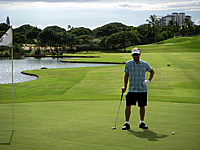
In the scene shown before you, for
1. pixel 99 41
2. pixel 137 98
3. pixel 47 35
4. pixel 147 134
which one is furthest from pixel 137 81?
pixel 99 41

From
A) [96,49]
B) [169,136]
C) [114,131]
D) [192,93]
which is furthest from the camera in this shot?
[96,49]

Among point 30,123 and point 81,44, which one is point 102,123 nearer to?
point 30,123

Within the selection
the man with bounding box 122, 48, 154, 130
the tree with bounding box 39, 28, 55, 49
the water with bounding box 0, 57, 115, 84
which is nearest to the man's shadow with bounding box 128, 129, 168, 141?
the man with bounding box 122, 48, 154, 130

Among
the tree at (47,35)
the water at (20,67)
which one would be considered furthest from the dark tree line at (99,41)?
the water at (20,67)

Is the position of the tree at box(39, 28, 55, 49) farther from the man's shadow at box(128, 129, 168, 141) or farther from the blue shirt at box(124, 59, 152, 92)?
the man's shadow at box(128, 129, 168, 141)

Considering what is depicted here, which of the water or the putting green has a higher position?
the putting green

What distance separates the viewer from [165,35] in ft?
475

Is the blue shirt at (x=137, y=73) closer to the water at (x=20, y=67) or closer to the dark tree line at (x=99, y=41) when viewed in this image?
the water at (x=20, y=67)

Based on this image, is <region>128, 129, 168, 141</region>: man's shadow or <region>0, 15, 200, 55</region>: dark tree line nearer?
<region>128, 129, 168, 141</region>: man's shadow

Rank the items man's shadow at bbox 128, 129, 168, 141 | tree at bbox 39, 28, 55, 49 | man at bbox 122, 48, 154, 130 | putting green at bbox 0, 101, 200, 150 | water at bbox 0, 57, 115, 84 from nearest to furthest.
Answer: putting green at bbox 0, 101, 200, 150
man's shadow at bbox 128, 129, 168, 141
man at bbox 122, 48, 154, 130
water at bbox 0, 57, 115, 84
tree at bbox 39, 28, 55, 49

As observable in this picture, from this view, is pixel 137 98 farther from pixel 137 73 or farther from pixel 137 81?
pixel 137 73

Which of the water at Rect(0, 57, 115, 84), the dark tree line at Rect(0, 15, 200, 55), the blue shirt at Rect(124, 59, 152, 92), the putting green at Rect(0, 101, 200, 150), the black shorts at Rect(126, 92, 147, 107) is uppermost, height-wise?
the dark tree line at Rect(0, 15, 200, 55)

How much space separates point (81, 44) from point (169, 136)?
135761 mm

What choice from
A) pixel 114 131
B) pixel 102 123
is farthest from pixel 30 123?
pixel 114 131
